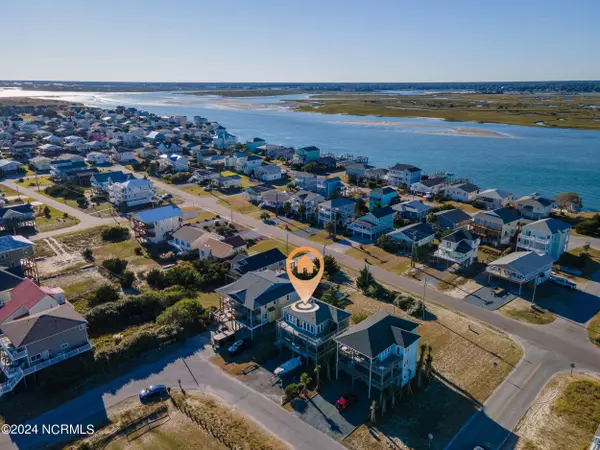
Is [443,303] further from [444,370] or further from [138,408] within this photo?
[138,408]

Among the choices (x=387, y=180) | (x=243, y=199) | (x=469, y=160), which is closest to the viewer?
(x=243, y=199)

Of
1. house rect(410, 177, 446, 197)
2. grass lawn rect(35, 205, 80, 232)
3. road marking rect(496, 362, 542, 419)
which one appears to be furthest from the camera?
Answer: house rect(410, 177, 446, 197)

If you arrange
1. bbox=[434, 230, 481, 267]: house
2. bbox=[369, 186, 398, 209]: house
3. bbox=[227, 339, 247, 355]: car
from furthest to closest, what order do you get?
bbox=[369, 186, 398, 209]: house, bbox=[434, 230, 481, 267]: house, bbox=[227, 339, 247, 355]: car

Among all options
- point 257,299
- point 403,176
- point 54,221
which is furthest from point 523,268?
point 54,221

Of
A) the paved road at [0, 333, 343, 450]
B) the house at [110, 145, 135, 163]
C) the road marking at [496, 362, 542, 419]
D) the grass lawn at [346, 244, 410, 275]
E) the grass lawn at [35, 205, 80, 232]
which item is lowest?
the paved road at [0, 333, 343, 450]

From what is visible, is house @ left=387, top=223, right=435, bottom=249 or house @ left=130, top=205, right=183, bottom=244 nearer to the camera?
house @ left=387, top=223, right=435, bottom=249

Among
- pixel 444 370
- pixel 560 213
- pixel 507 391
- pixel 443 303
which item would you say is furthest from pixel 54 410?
pixel 560 213

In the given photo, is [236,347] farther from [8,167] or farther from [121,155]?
[8,167]

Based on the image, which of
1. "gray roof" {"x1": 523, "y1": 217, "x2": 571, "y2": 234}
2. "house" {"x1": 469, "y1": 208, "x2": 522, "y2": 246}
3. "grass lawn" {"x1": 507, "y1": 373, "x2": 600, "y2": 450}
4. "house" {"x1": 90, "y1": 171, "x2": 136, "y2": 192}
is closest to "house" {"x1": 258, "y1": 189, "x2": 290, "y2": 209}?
"house" {"x1": 90, "y1": 171, "x2": 136, "y2": 192}

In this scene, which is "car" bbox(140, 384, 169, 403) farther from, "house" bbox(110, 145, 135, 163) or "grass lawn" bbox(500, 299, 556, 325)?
"house" bbox(110, 145, 135, 163)
